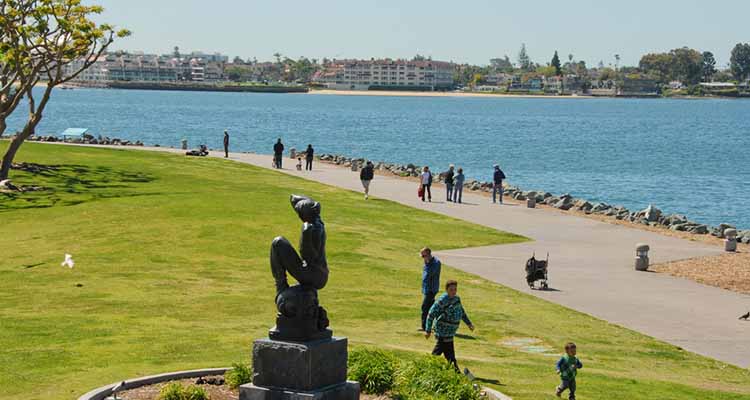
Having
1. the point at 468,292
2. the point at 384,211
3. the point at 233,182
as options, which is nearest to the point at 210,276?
the point at 468,292

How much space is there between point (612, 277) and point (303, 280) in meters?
17.1

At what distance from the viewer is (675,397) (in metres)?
16.7

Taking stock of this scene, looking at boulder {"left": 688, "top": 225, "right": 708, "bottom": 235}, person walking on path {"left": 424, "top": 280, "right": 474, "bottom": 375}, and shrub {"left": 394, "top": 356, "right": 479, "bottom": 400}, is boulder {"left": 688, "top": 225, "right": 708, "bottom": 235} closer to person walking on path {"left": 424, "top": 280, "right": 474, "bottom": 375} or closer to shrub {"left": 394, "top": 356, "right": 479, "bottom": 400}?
person walking on path {"left": 424, "top": 280, "right": 474, "bottom": 375}

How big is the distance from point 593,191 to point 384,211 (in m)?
35.3

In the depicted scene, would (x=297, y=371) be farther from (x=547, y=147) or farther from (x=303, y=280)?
(x=547, y=147)

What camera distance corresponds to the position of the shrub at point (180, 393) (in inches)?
549

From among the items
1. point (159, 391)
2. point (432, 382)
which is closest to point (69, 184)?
point (159, 391)

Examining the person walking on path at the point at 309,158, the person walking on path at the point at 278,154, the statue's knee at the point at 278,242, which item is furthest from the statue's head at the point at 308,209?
the person walking on path at the point at 309,158

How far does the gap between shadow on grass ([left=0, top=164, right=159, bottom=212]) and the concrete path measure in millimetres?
11335

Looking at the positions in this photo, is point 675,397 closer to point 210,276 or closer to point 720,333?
point 720,333

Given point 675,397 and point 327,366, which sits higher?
point 327,366

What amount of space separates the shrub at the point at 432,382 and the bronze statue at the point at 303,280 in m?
1.61

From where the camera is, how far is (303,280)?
1320 centimetres

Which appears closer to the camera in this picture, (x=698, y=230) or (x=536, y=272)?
(x=536, y=272)
